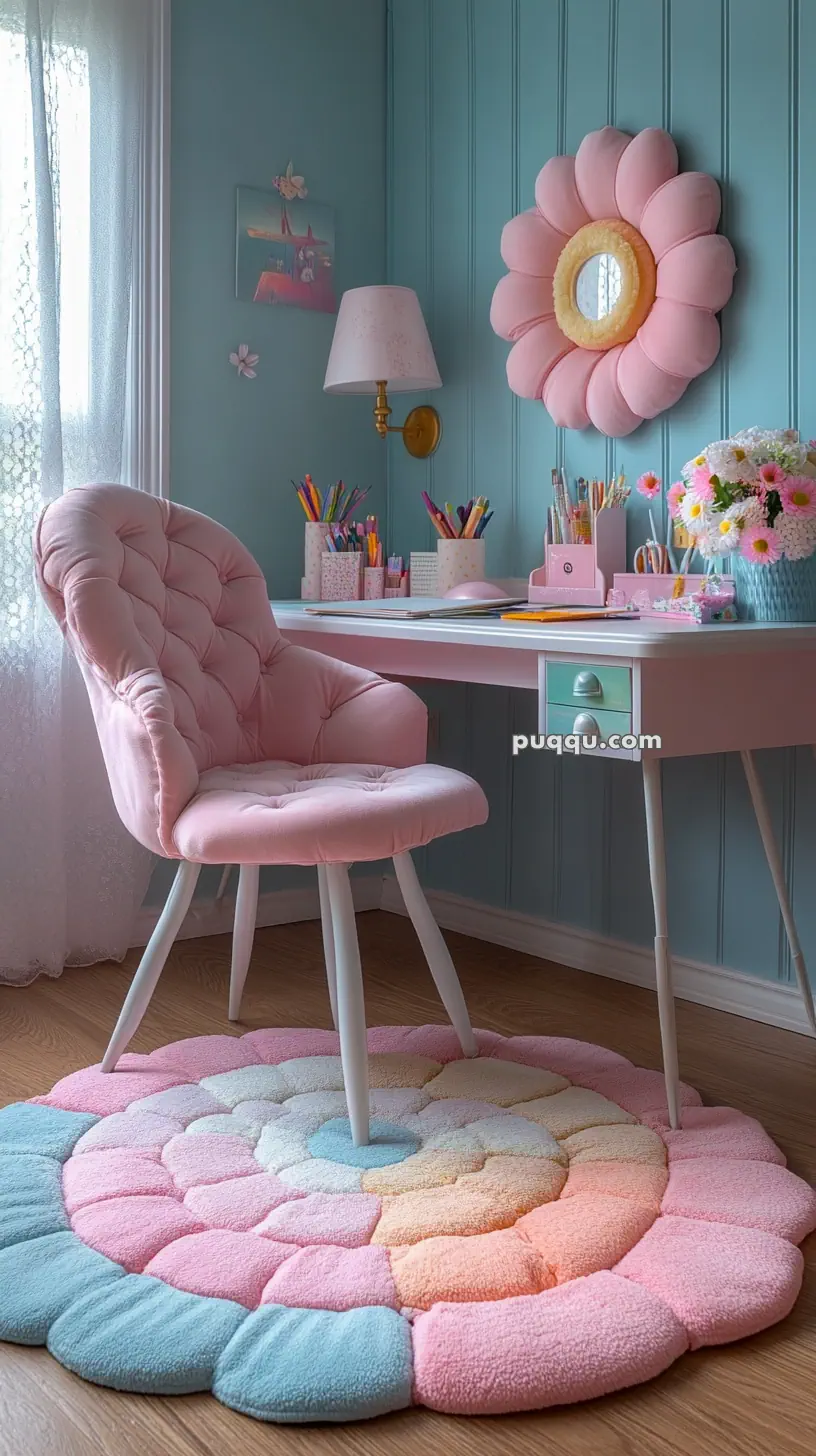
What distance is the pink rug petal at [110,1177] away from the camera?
1.67m

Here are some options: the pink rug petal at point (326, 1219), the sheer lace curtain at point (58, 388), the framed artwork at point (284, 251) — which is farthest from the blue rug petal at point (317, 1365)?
the framed artwork at point (284, 251)

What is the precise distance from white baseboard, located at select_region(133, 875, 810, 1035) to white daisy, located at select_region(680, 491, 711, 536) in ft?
2.77

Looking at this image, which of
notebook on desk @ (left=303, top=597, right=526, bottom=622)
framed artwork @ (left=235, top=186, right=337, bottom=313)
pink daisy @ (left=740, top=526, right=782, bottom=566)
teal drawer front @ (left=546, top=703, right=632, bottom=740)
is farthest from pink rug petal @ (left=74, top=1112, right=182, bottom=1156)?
framed artwork @ (left=235, top=186, right=337, bottom=313)

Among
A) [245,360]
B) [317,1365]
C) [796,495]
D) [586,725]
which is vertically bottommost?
[317,1365]

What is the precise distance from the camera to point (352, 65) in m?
3.14

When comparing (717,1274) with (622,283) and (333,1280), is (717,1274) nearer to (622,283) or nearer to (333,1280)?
(333,1280)

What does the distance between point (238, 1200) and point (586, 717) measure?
807 mm

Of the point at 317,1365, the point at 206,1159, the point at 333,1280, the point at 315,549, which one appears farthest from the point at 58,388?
the point at 317,1365

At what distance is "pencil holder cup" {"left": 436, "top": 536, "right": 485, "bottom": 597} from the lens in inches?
111

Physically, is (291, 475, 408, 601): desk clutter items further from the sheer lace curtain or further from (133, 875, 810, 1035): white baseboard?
(133, 875, 810, 1035): white baseboard

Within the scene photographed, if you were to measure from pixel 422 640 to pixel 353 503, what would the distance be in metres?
0.88

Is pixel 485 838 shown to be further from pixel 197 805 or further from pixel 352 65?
pixel 352 65

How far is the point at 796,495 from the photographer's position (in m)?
2.06

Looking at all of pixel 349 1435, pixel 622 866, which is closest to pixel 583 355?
pixel 622 866
